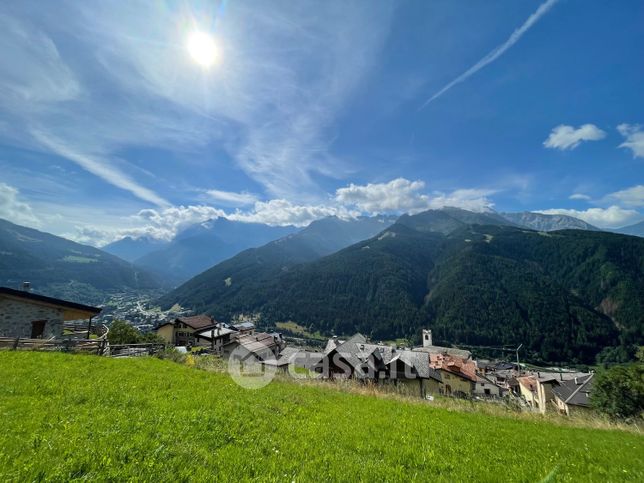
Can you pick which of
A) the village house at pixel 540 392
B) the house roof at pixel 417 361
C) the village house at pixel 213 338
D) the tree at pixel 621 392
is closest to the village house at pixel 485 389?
the village house at pixel 540 392

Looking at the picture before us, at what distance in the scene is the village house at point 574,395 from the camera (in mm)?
43438

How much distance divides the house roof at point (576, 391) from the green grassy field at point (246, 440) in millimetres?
44819

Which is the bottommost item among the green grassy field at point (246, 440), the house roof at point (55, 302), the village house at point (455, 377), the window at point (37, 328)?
the village house at point (455, 377)

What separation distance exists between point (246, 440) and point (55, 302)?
2944 cm

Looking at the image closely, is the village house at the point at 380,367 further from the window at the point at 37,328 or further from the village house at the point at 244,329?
the village house at the point at 244,329

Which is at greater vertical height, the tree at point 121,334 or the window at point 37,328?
the window at point 37,328

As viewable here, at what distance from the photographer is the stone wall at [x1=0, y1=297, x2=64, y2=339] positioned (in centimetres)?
2375

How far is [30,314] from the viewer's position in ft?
81.3

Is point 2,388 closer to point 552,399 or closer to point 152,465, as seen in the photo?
point 152,465

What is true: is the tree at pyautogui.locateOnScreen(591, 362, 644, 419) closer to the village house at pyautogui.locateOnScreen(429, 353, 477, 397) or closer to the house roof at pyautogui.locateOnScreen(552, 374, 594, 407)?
the house roof at pyautogui.locateOnScreen(552, 374, 594, 407)

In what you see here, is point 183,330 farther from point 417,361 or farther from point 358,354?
point 417,361

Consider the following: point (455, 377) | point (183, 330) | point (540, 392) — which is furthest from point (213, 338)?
point (540, 392)

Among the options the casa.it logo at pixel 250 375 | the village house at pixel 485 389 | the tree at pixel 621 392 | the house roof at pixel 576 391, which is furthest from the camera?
the village house at pixel 485 389

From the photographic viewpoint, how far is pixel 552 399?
55.9 m
